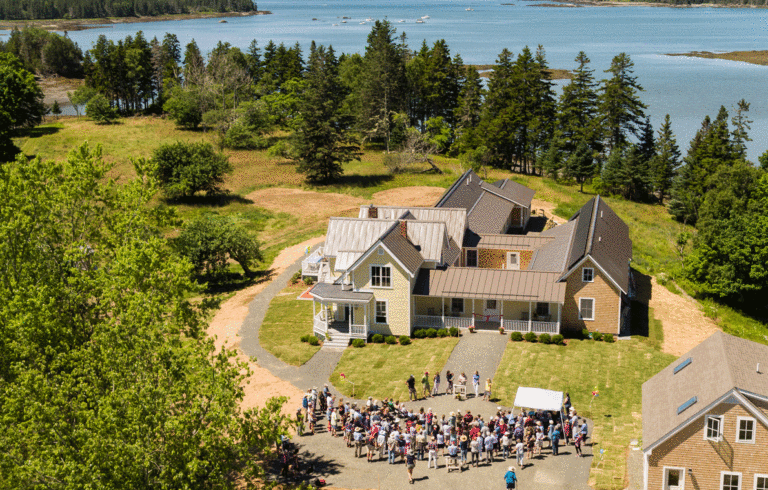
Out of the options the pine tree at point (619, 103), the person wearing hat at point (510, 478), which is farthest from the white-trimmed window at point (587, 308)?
the pine tree at point (619, 103)

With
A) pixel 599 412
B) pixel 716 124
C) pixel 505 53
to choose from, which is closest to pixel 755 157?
Answer: pixel 716 124

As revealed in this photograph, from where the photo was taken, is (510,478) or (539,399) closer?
(510,478)

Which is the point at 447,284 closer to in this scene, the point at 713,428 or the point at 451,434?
the point at 451,434

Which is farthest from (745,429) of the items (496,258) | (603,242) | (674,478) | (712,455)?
(496,258)

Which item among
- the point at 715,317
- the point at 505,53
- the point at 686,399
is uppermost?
the point at 505,53

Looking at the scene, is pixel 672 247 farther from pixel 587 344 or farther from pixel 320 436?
pixel 320 436
